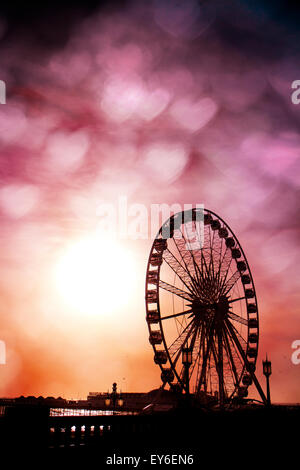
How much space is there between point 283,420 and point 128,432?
951 cm

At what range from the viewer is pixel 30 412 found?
11.2m

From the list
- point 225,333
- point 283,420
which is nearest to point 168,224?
point 225,333

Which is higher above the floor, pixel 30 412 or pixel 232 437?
pixel 30 412

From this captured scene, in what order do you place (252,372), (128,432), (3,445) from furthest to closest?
(252,372) → (128,432) → (3,445)

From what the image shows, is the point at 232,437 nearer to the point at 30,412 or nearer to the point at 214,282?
the point at 30,412

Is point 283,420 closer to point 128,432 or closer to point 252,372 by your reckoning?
point 128,432

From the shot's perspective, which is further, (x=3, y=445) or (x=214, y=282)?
(x=214, y=282)
